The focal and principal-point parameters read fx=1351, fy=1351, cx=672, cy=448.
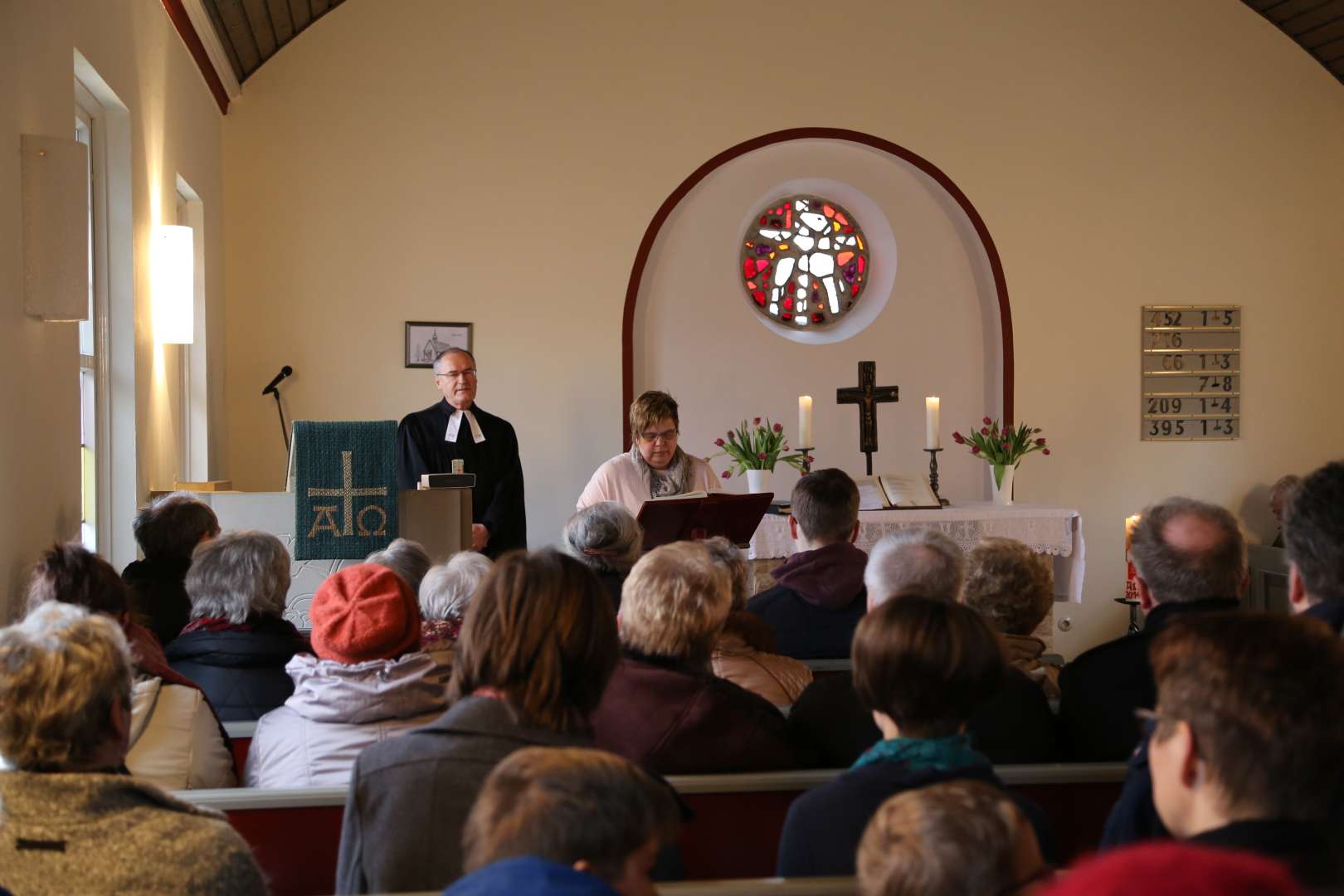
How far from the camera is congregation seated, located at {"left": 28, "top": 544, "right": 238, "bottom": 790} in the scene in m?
2.47

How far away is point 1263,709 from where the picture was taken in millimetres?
1332

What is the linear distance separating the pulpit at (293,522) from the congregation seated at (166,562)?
616 millimetres

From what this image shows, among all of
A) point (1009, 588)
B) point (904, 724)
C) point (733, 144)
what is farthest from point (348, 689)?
point (733, 144)

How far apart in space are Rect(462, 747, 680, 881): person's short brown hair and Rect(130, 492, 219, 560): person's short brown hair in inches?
104

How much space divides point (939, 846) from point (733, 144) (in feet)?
23.2

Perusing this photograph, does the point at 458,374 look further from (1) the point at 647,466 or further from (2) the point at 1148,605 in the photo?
(2) the point at 1148,605

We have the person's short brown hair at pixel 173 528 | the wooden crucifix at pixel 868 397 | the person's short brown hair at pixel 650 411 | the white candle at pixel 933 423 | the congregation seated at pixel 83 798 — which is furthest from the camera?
the wooden crucifix at pixel 868 397

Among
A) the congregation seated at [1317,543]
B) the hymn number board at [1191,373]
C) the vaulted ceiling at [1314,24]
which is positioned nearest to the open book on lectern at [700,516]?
the congregation seated at [1317,543]

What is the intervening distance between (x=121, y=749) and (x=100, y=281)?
3.61m

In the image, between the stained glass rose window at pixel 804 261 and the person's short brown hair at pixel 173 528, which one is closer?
the person's short brown hair at pixel 173 528

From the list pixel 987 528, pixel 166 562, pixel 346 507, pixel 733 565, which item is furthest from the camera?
pixel 987 528

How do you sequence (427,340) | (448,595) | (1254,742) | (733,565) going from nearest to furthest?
1. (1254,742)
2. (448,595)
3. (733,565)
4. (427,340)

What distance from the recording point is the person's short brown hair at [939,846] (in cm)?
117

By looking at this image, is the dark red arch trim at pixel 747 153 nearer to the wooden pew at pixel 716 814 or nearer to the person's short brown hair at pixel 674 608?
the person's short brown hair at pixel 674 608
